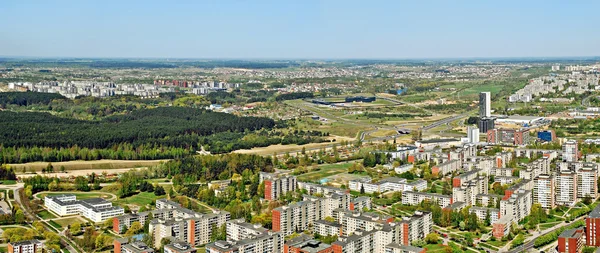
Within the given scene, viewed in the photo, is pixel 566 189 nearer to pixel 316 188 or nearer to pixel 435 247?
pixel 435 247

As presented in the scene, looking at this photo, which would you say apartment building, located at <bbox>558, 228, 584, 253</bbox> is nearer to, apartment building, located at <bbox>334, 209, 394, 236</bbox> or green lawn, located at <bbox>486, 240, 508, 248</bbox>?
green lawn, located at <bbox>486, 240, 508, 248</bbox>

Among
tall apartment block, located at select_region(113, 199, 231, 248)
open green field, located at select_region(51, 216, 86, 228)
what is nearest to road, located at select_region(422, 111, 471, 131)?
tall apartment block, located at select_region(113, 199, 231, 248)

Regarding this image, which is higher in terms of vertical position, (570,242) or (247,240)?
(247,240)

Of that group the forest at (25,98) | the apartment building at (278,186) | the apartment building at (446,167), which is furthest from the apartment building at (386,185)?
the forest at (25,98)

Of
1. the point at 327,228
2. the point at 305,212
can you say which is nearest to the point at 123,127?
the point at 305,212

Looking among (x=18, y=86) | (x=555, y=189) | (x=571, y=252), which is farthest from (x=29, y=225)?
(x=18, y=86)

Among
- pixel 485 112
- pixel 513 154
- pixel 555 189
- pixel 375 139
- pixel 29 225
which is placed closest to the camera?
pixel 29 225

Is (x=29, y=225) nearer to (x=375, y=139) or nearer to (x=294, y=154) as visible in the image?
(x=294, y=154)
